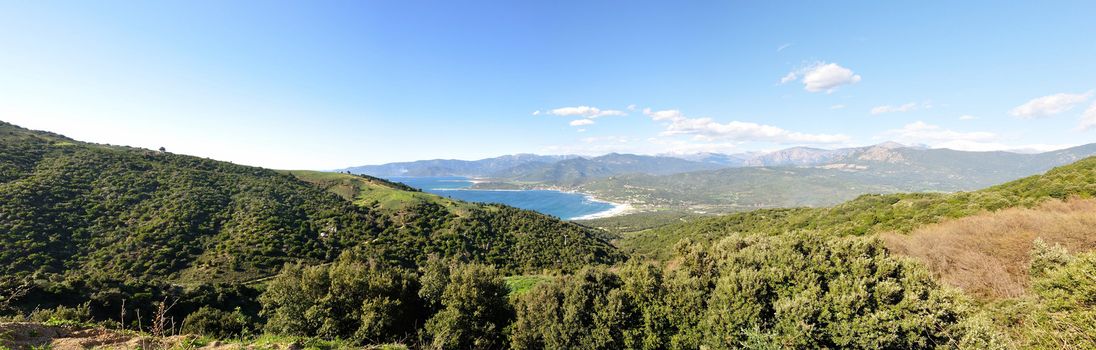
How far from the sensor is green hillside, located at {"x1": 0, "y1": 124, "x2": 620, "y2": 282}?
3875 cm

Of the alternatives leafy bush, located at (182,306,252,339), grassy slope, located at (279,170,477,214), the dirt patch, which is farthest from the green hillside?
the dirt patch

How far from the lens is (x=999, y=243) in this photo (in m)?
20.7

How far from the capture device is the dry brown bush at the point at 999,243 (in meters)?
18.3

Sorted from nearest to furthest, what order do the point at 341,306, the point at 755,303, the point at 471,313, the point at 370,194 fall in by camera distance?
the point at 755,303 → the point at 341,306 → the point at 471,313 → the point at 370,194

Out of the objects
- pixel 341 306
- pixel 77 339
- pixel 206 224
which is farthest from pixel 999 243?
pixel 206 224

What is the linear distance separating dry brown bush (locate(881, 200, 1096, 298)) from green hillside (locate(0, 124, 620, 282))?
43.4 metres

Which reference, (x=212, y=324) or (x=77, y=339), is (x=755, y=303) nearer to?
(x=77, y=339)

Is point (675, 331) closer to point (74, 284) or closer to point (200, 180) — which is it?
point (74, 284)

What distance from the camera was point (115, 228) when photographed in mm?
43188

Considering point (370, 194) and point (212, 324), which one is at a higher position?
point (370, 194)

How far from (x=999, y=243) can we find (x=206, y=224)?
8293cm

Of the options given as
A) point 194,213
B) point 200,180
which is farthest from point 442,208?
point 200,180

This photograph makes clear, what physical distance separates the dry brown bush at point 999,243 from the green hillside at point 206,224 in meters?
43.4

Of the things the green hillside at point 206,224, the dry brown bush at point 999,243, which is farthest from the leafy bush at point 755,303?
the green hillside at point 206,224
